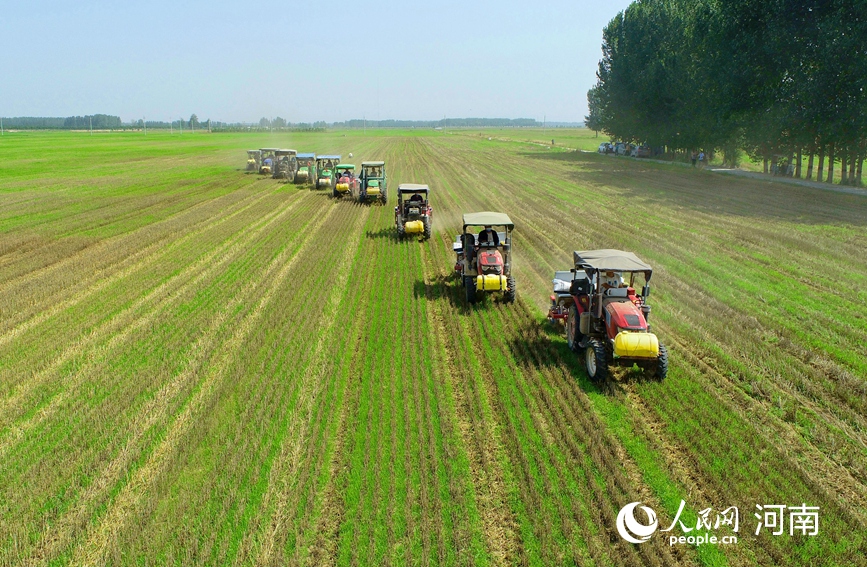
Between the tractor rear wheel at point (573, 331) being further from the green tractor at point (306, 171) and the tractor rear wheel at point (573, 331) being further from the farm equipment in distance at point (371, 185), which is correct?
the green tractor at point (306, 171)

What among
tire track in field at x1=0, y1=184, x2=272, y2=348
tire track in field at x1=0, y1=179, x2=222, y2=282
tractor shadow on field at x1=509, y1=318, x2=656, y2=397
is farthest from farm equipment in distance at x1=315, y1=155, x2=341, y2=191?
tractor shadow on field at x1=509, y1=318, x2=656, y2=397

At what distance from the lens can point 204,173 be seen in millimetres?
43062

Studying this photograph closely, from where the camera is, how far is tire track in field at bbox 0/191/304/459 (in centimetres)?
848

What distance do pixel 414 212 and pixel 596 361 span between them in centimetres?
1251

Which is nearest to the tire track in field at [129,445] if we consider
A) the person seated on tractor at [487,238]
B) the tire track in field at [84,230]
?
the person seated on tractor at [487,238]

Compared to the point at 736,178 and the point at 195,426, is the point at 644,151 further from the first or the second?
the point at 195,426

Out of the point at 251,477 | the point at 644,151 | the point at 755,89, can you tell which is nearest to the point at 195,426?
the point at 251,477

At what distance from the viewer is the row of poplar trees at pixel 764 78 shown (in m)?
29.7

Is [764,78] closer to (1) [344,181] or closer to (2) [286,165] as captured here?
(1) [344,181]

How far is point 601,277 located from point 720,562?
17.2 ft

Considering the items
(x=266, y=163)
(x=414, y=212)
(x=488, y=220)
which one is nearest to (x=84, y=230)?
(x=414, y=212)

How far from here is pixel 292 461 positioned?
7309 millimetres

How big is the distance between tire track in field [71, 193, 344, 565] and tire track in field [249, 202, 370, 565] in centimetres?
150

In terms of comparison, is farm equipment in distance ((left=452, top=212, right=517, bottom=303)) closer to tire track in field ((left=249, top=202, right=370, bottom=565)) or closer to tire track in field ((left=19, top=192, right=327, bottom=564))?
tire track in field ((left=249, top=202, right=370, bottom=565))
